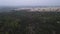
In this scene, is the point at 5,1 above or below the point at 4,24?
above

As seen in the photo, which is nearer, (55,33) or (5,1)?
(55,33)

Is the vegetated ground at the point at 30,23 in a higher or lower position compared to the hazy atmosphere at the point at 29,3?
lower

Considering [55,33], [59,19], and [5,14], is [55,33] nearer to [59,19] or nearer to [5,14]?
[59,19]

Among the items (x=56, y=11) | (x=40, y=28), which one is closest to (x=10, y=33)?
(x=40, y=28)

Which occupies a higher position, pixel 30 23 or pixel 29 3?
pixel 29 3

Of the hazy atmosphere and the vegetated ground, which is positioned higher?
the hazy atmosphere

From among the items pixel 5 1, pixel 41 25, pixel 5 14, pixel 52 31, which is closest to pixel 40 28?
pixel 41 25

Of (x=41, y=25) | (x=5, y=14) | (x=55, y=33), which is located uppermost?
(x=5, y=14)
